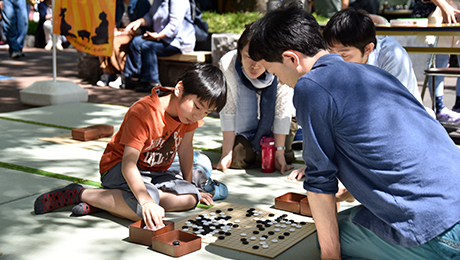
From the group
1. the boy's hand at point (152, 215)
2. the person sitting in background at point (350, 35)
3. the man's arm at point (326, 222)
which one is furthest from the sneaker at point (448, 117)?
the boy's hand at point (152, 215)

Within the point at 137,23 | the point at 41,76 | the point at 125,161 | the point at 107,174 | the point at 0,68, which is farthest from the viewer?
the point at 0,68

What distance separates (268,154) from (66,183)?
4.31 feet

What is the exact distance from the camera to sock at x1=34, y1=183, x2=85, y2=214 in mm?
2566

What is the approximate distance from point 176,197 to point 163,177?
140mm

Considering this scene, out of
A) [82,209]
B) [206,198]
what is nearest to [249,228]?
[206,198]

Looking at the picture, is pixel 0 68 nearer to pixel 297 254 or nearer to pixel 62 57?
pixel 62 57

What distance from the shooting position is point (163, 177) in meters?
2.69

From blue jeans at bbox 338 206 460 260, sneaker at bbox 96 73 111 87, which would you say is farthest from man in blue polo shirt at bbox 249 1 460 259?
sneaker at bbox 96 73 111 87

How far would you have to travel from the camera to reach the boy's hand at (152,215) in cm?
218

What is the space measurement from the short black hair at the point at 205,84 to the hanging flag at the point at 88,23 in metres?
3.06

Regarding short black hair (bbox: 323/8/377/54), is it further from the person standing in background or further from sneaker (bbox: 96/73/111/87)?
the person standing in background

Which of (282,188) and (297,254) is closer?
(297,254)

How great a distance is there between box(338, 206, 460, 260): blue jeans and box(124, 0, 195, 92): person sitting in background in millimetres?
4834

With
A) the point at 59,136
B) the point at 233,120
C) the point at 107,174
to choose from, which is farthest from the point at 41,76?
the point at 107,174
